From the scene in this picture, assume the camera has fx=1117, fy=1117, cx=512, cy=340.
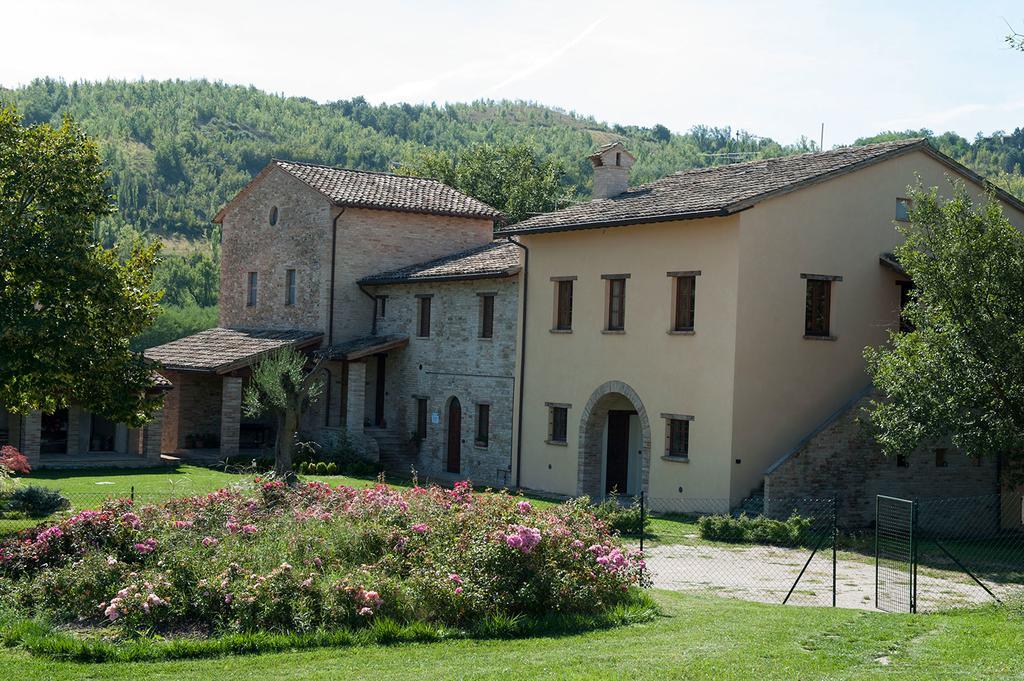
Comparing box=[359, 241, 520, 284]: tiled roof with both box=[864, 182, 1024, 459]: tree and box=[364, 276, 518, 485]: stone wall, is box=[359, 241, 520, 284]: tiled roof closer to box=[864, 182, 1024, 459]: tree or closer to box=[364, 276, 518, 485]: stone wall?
box=[364, 276, 518, 485]: stone wall

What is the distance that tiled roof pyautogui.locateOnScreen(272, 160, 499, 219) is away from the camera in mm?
36500

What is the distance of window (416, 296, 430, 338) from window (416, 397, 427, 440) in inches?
79.2

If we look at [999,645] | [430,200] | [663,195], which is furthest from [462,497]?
[430,200]

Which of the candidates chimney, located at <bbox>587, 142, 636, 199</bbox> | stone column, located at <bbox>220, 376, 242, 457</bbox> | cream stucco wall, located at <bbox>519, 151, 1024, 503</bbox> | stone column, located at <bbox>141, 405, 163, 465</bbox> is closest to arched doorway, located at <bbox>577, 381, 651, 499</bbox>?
cream stucco wall, located at <bbox>519, 151, 1024, 503</bbox>

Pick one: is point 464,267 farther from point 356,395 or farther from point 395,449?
point 395,449

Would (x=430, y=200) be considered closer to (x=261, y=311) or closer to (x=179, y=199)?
(x=261, y=311)

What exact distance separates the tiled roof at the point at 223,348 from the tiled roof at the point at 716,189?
9682 mm

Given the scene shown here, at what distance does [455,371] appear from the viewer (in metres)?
32.8

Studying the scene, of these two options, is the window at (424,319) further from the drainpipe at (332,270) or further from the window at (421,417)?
the drainpipe at (332,270)

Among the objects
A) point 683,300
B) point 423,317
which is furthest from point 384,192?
point 683,300

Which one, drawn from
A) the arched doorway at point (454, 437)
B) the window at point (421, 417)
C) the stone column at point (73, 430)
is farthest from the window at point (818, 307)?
the stone column at point (73, 430)

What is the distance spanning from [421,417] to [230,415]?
19.4ft

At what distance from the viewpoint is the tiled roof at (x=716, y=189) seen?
2469cm

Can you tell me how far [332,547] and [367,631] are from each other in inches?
82.1
